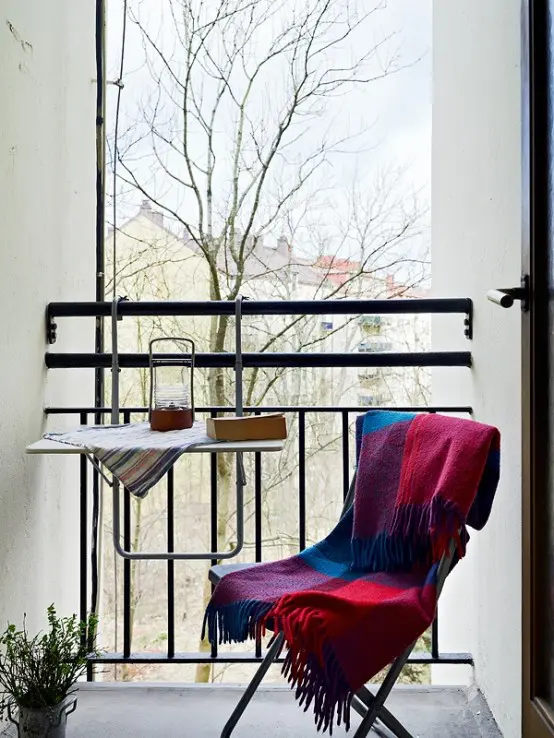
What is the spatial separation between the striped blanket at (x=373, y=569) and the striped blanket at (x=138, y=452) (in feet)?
0.98

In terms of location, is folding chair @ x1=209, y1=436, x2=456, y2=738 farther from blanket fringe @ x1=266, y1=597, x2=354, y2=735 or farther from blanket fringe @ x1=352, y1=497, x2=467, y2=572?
blanket fringe @ x1=266, y1=597, x2=354, y2=735

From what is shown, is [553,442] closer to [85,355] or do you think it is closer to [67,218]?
[85,355]

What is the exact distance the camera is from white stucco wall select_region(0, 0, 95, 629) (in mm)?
1868

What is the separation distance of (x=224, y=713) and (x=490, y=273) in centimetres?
140

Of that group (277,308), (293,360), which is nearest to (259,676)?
(293,360)

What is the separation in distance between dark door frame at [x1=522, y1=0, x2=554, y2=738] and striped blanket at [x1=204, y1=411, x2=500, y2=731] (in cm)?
10

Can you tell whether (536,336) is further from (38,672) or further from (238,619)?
(38,672)

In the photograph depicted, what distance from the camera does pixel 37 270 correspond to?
2092 millimetres

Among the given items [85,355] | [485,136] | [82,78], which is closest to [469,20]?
[485,136]

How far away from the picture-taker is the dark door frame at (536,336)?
1.45m

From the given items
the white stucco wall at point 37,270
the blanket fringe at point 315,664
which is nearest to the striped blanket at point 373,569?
the blanket fringe at point 315,664

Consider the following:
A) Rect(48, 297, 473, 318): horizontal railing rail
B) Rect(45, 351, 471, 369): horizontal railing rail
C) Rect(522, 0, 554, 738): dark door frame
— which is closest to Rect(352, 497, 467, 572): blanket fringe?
Rect(522, 0, 554, 738): dark door frame

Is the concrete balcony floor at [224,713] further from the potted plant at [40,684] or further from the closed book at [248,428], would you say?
the closed book at [248,428]

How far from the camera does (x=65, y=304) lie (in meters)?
2.18
